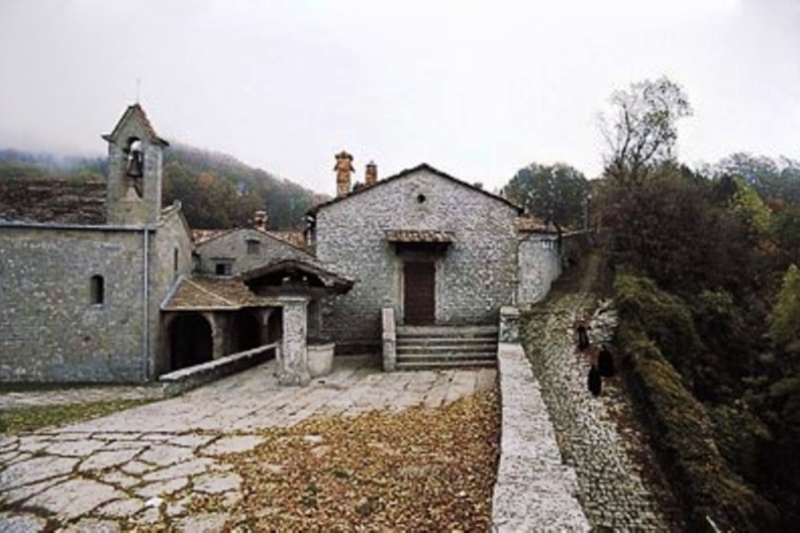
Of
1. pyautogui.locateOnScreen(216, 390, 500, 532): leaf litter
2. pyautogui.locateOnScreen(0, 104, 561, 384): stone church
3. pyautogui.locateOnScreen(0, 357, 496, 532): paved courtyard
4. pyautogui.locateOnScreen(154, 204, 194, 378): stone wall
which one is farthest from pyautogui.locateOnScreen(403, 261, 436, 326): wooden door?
pyautogui.locateOnScreen(216, 390, 500, 532): leaf litter

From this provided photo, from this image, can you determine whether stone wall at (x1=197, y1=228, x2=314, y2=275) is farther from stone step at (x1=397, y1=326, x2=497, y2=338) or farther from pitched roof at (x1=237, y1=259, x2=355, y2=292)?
pitched roof at (x1=237, y1=259, x2=355, y2=292)

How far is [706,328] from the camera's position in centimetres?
1762

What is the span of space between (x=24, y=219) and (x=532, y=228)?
60.4ft

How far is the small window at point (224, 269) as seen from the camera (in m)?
29.2

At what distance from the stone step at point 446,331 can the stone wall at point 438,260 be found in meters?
0.91

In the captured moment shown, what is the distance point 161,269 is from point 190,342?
15.1 feet

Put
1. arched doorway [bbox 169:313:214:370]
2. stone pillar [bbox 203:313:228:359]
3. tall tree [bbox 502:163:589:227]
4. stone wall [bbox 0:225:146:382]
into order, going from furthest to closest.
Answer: tall tree [bbox 502:163:589:227] → arched doorway [bbox 169:313:214:370] → stone pillar [bbox 203:313:228:359] → stone wall [bbox 0:225:146:382]

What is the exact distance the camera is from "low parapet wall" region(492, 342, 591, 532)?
4.14m

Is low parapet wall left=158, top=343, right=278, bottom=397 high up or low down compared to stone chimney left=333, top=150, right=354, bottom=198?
down

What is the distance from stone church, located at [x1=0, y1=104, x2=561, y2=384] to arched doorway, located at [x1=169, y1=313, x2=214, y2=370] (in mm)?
2110

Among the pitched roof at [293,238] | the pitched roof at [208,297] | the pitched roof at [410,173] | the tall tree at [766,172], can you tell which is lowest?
the pitched roof at [208,297]

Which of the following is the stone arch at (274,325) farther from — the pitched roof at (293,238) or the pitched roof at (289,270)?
the pitched roof at (289,270)

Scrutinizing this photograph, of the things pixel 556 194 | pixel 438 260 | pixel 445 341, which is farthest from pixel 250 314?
pixel 556 194

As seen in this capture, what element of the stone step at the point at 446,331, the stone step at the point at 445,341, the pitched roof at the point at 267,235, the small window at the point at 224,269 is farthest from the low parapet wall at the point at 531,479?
the small window at the point at 224,269
